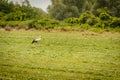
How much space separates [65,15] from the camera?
174ft

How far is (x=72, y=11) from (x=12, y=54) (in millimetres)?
40993

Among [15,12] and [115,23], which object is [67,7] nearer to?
[15,12]

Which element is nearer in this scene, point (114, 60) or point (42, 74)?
point (42, 74)

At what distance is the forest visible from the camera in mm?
34125

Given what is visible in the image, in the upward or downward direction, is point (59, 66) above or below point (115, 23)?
above

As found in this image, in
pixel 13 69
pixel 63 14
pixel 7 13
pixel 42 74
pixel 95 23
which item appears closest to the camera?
pixel 42 74

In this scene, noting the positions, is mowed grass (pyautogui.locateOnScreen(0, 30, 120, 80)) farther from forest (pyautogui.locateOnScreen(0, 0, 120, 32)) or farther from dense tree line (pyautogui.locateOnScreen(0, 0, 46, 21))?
dense tree line (pyautogui.locateOnScreen(0, 0, 46, 21))

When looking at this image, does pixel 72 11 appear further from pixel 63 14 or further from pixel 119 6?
pixel 119 6

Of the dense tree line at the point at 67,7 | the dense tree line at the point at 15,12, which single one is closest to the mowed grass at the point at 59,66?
the dense tree line at the point at 15,12

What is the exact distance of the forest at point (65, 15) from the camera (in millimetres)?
34125

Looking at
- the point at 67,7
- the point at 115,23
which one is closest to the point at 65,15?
the point at 67,7

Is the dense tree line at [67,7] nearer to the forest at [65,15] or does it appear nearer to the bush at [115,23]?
the forest at [65,15]

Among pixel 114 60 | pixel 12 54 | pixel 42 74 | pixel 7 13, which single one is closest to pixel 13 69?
pixel 42 74

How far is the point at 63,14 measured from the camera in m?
53.3
